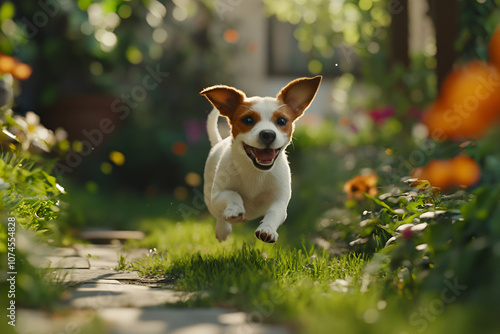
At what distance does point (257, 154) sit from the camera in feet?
8.99

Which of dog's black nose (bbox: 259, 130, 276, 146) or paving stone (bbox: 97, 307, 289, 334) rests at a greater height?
dog's black nose (bbox: 259, 130, 276, 146)

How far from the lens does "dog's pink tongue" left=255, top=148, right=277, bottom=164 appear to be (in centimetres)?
273

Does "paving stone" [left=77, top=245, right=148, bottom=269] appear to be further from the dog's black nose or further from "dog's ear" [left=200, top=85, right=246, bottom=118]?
the dog's black nose

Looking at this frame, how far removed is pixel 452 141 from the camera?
411 cm

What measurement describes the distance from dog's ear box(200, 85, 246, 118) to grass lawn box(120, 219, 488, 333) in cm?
82

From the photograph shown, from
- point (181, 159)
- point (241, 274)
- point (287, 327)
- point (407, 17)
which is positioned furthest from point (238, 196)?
point (407, 17)

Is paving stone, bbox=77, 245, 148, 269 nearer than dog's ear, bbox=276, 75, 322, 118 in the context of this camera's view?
No

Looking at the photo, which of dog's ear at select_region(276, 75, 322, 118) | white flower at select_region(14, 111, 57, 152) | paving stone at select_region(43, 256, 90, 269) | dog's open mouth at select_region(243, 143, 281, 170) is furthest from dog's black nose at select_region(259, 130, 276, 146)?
white flower at select_region(14, 111, 57, 152)

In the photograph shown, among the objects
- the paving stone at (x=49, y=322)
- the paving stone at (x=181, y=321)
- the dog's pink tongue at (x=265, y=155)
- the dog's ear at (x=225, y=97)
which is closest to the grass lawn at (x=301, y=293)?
the paving stone at (x=181, y=321)

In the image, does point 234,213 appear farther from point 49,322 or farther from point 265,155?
point 49,322

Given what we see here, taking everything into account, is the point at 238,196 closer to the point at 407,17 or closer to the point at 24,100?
the point at 407,17

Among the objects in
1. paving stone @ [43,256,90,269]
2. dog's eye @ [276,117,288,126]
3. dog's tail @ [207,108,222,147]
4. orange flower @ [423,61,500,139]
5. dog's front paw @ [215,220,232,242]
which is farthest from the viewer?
dog's tail @ [207,108,222,147]

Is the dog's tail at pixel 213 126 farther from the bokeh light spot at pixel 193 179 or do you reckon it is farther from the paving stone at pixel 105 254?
the bokeh light spot at pixel 193 179

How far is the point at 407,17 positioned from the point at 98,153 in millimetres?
4636
